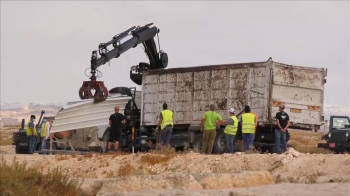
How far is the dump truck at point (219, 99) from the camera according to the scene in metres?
22.5

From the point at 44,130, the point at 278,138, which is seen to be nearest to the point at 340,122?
the point at 278,138

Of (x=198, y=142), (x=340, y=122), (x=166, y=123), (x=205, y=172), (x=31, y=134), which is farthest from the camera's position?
(x=31, y=134)

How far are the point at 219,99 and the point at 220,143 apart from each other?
145 centimetres

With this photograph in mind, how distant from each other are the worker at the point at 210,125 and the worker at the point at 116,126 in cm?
355

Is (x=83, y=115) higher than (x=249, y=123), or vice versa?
(x=83, y=115)

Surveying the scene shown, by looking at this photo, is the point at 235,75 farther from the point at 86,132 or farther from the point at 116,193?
the point at 116,193

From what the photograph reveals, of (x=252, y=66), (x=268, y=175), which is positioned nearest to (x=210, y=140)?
(x=252, y=66)

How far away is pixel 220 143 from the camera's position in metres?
23.1

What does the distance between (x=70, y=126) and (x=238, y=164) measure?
1046cm

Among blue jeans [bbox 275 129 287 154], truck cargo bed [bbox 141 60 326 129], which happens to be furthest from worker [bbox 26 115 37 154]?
blue jeans [bbox 275 129 287 154]

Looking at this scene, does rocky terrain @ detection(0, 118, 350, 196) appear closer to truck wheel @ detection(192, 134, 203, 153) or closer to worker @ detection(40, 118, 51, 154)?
truck wheel @ detection(192, 134, 203, 153)

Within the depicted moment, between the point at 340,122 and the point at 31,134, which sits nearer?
the point at 340,122

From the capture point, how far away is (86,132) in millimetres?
26344

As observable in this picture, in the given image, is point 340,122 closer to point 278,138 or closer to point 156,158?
point 278,138
